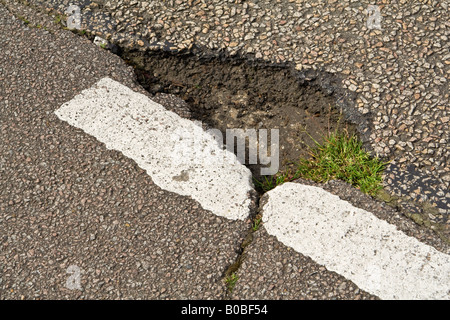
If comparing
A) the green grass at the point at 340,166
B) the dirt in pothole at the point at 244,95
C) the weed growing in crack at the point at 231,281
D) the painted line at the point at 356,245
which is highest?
the dirt in pothole at the point at 244,95

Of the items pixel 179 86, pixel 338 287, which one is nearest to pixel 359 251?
pixel 338 287

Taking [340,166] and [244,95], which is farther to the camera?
[244,95]

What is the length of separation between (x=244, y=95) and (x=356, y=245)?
1197 mm

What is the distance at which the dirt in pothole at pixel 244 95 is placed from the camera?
112 inches

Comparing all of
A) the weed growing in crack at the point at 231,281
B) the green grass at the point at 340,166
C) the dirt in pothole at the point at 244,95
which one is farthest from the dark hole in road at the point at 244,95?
the weed growing in crack at the point at 231,281

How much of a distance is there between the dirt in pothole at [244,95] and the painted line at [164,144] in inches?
7.6

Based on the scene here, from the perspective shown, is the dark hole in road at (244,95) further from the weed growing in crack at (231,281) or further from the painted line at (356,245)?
the weed growing in crack at (231,281)

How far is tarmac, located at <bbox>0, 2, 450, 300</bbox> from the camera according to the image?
222 cm

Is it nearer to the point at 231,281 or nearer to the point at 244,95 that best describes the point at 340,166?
the point at 244,95

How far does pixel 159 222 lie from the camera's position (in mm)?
2398

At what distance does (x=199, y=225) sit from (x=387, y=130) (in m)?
1.19

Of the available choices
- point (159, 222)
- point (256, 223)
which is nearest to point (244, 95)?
point (256, 223)
